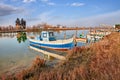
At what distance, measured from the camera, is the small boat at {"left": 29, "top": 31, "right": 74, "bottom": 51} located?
94.0ft

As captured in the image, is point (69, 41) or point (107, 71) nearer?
point (107, 71)

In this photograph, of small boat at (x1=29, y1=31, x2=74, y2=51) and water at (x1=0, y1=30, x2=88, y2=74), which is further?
small boat at (x1=29, y1=31, x2=74, y2=51)

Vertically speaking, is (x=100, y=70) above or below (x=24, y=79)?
above

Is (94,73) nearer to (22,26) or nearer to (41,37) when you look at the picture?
(41,37)

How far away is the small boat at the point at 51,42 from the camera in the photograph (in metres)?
28.6

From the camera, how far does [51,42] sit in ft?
100

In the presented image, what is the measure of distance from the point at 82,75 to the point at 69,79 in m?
0.66

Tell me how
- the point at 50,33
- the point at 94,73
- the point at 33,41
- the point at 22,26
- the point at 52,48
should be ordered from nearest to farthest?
the point at 94,73 < the point at 52,48 < the point at 50,33 < the point at 33,41 < the point at 22,26

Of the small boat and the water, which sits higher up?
the small boat

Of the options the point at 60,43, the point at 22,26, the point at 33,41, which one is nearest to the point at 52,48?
the point at 60,43

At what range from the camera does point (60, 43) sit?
29.1m

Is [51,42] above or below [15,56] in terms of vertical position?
above

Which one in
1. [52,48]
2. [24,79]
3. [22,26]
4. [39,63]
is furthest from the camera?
[22,26]

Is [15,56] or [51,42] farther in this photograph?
[51,42]
